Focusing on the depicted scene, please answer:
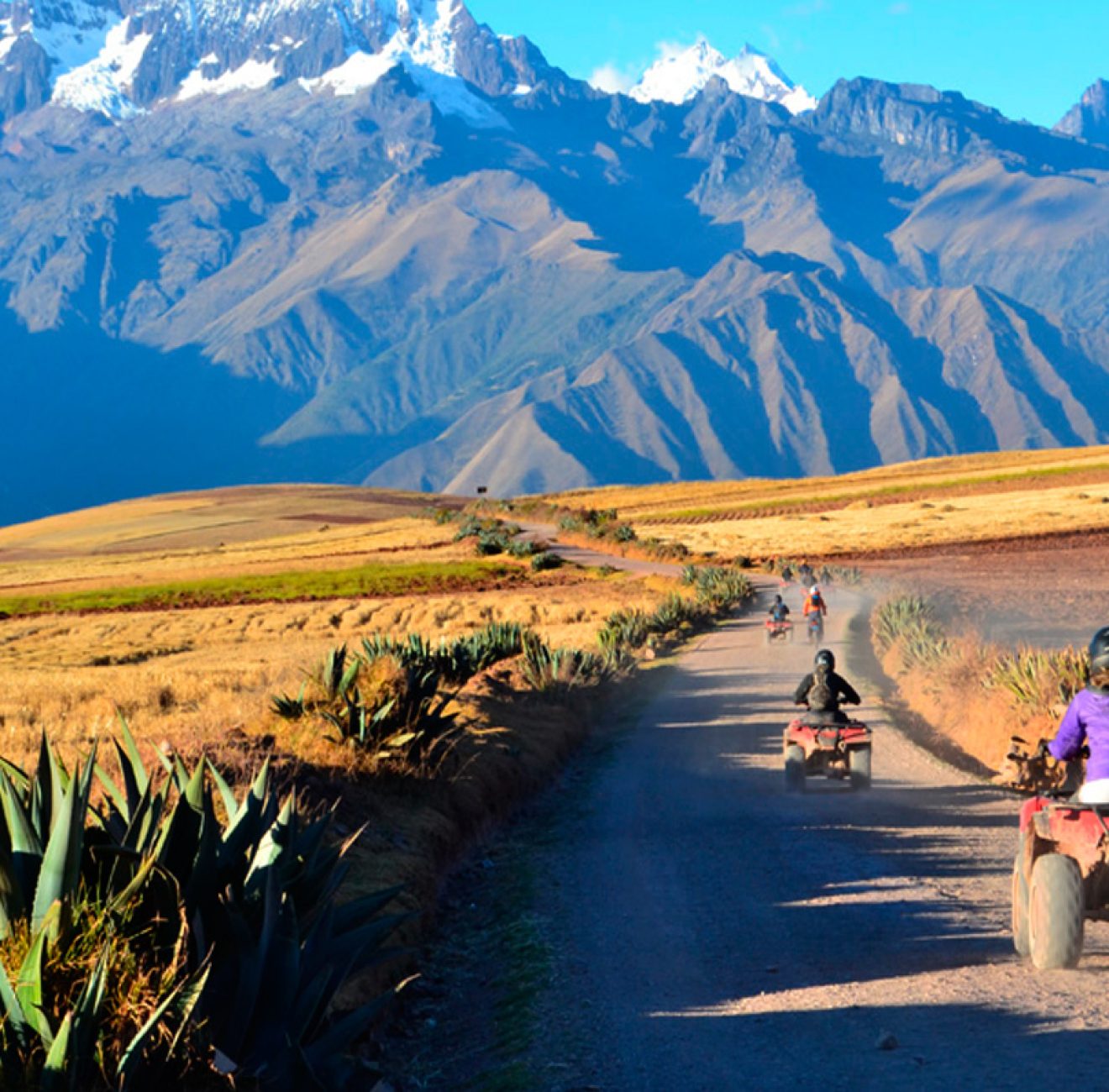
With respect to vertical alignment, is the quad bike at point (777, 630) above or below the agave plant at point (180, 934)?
above

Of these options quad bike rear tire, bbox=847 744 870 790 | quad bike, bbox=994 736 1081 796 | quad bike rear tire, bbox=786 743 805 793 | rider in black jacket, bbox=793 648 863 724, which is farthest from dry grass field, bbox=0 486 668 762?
quad bike, bbox=994 736 1081 796

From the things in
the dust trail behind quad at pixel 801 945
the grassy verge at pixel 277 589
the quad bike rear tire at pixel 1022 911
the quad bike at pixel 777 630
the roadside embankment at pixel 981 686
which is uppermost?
the grassy verge at pixel 277 589

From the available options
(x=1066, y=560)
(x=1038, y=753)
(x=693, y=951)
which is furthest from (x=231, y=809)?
(x=1066, y=560)

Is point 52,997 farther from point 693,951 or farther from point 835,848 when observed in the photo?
point 835,848

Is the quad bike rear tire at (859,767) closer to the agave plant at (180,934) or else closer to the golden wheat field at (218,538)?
the agave plant at (180,934)

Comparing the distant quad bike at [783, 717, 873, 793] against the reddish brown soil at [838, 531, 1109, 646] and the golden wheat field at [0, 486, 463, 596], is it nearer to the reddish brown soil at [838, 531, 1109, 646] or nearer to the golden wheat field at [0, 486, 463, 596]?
the reddish brown soil at [838, 531, 1109, 646]

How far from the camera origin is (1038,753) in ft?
45.8

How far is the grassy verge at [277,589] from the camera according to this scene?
6338cm

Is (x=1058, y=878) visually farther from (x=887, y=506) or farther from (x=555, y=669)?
(x=887, y=506)

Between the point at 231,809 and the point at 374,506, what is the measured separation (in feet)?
494

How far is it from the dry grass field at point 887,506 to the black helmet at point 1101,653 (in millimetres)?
57345

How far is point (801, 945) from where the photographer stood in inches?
338

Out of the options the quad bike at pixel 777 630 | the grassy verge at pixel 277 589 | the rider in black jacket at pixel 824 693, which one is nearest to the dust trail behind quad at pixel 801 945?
the rider in black jacket at pixel 824 693

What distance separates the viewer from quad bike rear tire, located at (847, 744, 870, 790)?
14406 millimetres
